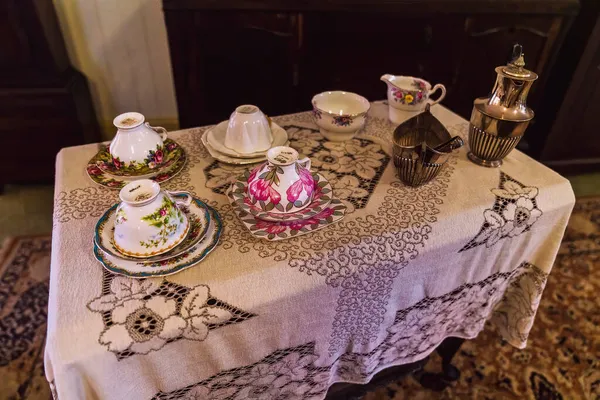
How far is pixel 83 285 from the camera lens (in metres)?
0.61

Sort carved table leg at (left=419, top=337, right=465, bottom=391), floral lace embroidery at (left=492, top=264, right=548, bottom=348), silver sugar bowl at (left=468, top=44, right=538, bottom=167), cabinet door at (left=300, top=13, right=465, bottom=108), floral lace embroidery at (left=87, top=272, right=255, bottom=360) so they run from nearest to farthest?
floral lace embroidery at (left=87, top=272, right=255, bottom=360) → silver sugar bowl at (left=468, top=44, right=538, bottom=167) → floral lace embroidery at (left=492, top=264, right=548, bottom=348) → carved table leg at (left=419, top=337, right=465, bottom=391) → cabinet door at (left=300, top=13, right=465, bottom=108)

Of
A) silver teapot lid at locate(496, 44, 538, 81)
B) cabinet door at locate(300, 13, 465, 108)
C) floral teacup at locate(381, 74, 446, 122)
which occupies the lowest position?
cabinet door at locate(300, 13, 465, 108)

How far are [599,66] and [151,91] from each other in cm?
188

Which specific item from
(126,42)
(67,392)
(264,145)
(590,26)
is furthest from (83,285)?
(590,26)

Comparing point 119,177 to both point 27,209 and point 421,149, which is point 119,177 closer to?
point 421,149

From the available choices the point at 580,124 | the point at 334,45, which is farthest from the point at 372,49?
the point at 580,124

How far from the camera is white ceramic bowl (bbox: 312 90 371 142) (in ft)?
2.99

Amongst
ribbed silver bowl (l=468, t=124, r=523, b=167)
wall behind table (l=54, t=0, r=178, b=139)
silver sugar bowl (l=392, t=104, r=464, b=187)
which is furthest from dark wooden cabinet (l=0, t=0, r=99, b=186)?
ribbed silver bowl (l=468, t=124, r=523, b=167)

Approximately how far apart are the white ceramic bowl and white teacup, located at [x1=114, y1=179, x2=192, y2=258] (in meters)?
0.41

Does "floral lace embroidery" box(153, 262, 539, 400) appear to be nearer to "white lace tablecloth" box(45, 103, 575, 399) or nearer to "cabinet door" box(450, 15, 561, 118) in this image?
"white lace tablecloth" box(45, 103, 575, 399)

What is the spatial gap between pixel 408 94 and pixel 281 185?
1.38 feet

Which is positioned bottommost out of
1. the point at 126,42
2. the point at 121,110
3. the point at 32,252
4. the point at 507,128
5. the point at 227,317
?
the point at 32,252

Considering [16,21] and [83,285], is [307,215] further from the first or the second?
[16,21]

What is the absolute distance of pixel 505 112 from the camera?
0.80 meters
